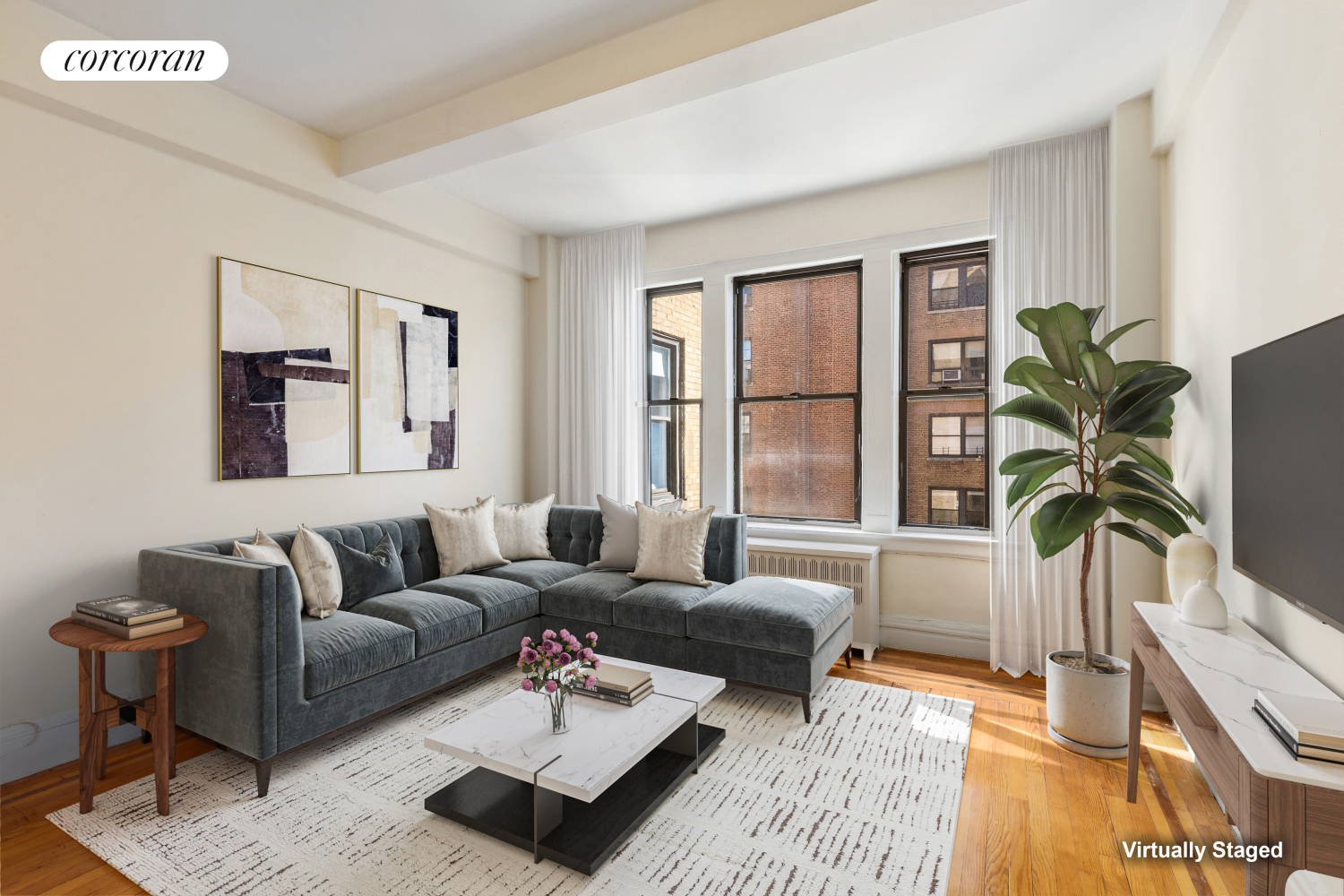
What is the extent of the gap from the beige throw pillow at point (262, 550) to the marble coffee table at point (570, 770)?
1.18 m

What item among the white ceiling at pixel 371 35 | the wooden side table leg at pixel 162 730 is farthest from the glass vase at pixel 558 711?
the white ceiling at pixel 371 35

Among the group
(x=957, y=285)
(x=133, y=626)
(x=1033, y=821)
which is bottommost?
(x=1033, y=821)

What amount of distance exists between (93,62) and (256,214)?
0.83 metres

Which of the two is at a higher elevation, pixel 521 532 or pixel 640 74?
pixel 640 74

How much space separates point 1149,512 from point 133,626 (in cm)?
380

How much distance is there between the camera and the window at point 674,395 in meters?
4.98

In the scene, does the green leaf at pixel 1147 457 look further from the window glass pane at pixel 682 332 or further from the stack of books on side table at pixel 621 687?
the window glass pane at pixel 682 332

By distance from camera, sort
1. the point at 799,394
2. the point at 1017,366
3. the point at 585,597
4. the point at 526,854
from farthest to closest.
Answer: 1. the point at 799,394
2. the point at 585,597
3. the point at 1017,366
4. the point at 526,854

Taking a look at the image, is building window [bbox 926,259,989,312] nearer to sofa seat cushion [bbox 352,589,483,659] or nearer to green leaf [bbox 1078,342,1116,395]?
green leaf [bbox 1078,342,1116,395]

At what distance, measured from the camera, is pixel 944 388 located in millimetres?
4066

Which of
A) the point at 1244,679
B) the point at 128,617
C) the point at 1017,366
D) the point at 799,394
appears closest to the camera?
the point at 1244,679

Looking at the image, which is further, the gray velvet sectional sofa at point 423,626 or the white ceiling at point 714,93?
the white ceiling at point 714,93

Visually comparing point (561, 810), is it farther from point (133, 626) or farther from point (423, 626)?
point (133, 626)

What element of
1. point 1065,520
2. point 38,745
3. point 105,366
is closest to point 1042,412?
point 1065,520
